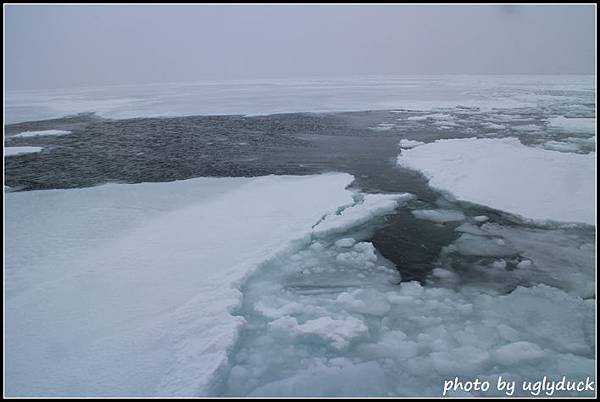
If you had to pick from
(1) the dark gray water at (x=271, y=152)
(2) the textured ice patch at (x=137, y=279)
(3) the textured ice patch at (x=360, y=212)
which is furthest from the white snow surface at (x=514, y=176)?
(2) the textured ice patch at (x=137, y=279)

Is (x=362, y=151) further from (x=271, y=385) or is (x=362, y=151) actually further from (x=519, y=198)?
(x=271, y=385)

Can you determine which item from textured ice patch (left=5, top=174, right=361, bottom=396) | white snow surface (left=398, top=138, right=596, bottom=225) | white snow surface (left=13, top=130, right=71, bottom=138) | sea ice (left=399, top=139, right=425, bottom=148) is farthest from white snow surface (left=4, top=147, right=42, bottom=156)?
sea ice (left=399, top=139, right=425, bottom=148)

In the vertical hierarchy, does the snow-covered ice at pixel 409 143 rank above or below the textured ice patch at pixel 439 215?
above

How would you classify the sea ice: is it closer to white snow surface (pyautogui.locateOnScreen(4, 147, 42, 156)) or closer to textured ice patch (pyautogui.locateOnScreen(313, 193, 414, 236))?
textured ice patch (pyautogui.locateOnScreen(313, 193, 414, 236))

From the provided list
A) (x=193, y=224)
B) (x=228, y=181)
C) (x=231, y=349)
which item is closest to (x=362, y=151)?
(x=228, y=181)

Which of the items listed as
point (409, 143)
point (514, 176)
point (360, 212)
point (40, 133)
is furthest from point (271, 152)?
point (40, 133)

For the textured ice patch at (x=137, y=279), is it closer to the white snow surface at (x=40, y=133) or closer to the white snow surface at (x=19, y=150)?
the white snow surface at (x=19, y=150)

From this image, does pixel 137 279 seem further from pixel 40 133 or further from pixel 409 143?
pixel 40 133
